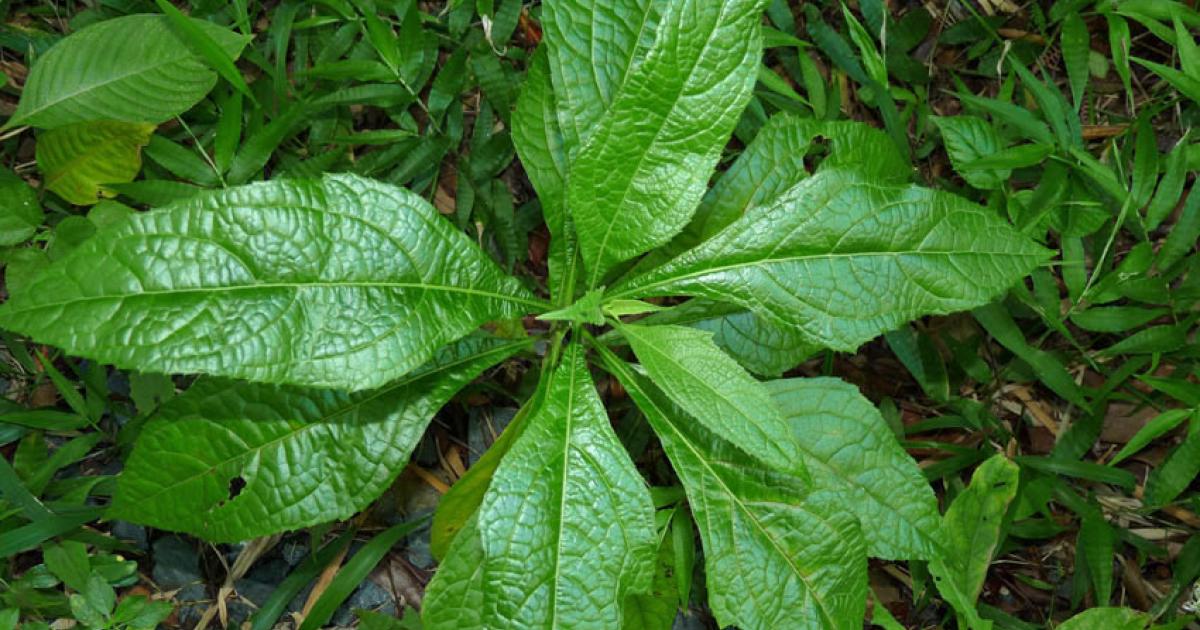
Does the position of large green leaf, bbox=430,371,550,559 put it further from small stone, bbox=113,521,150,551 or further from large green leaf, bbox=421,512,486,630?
small stone, bbox=113,521,150,551

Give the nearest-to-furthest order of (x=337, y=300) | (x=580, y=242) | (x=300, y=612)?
(x=337, y=300) < (x=580, y=242) < (x=300, y=612)

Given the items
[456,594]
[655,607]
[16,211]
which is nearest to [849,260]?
[655,607]

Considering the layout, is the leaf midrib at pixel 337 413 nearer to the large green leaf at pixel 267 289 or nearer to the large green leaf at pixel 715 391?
the large green leaf at pixel 267 289

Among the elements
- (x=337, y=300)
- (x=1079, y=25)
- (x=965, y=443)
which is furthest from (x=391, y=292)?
(x=1079, y=25)

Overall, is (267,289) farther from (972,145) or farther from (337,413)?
(972,145)

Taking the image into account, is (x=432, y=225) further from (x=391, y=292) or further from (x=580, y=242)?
(x=580, y=242)

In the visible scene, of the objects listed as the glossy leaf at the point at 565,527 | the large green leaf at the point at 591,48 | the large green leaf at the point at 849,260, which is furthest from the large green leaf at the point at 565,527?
the large green leaf at the point at 591,48
